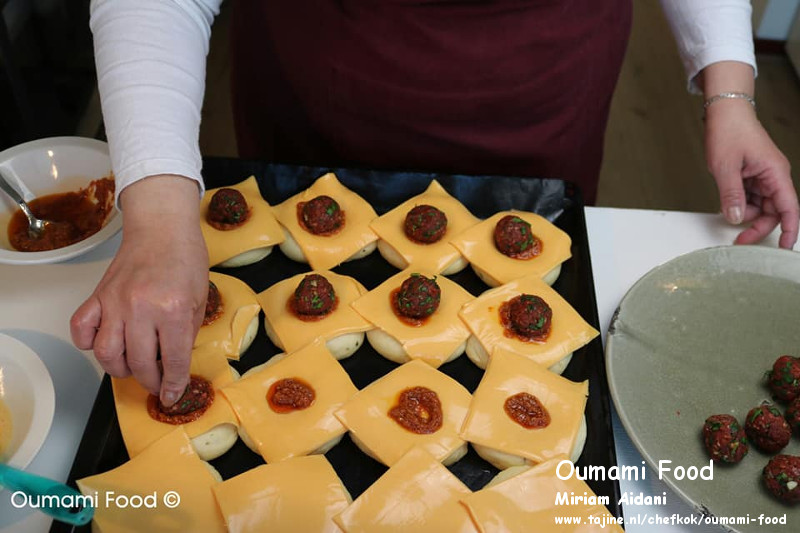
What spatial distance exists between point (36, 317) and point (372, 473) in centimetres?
78

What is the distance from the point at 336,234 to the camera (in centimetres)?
174

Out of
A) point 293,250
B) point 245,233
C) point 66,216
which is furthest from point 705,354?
point 66,216

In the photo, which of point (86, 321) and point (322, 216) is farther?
point (322, 216)

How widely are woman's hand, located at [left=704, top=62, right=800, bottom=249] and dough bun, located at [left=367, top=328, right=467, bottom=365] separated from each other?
2.46ft

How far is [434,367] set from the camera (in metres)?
1.53

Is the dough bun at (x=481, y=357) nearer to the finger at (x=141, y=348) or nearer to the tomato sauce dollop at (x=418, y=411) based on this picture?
the tomato sauce dollop at (x=418, y=411)

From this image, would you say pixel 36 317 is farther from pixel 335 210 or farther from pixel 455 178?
pixel 455 178

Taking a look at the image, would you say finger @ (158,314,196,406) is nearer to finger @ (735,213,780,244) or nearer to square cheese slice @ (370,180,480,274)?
square cheese slice @ (370,180,480,274)

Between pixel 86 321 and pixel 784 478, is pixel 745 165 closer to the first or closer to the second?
pixel 784 478

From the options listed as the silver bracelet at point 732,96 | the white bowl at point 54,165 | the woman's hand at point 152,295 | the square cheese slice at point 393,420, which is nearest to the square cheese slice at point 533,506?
the square cheese slice at point 393,420

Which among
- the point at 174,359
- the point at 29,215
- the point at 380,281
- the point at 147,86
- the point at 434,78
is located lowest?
the point at 380,281

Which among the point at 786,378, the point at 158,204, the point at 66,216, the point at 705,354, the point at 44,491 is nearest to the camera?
the point at 44,491

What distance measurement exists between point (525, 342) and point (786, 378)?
0.51 metres

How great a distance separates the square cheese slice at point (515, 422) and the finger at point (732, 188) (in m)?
0.60
